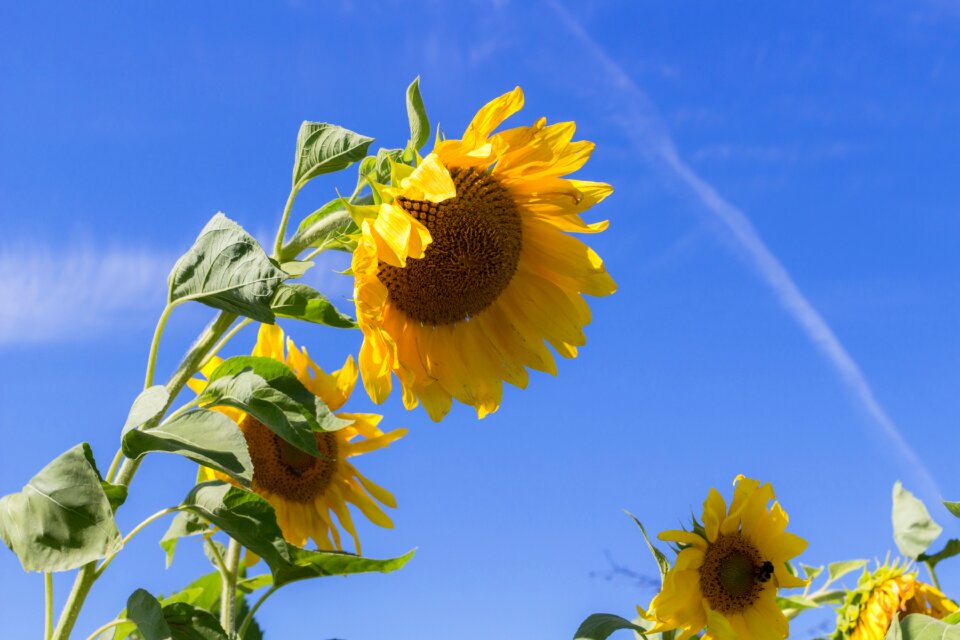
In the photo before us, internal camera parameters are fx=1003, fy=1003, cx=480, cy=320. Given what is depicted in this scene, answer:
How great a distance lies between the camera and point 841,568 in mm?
3033

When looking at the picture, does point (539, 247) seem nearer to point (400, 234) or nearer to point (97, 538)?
point (400, 234)

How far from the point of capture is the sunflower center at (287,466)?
285cm

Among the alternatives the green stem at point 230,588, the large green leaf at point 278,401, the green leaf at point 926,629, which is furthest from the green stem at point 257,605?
the green leaf at point 926,629

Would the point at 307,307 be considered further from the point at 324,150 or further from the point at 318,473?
the point at 318,473

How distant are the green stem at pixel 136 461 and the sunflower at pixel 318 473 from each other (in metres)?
0.92

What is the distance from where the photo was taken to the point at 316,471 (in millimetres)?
2889

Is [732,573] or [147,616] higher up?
[732,573]

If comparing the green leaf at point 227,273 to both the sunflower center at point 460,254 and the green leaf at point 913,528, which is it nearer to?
the sunflower center at point 460,254

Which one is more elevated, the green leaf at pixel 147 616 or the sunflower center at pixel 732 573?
the sunflower center at pixel 732 573

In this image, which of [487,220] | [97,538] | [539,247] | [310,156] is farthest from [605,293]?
[97,538]

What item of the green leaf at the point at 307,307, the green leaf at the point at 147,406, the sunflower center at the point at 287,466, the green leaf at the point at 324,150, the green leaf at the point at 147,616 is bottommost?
the green leaf at the point at 147,616

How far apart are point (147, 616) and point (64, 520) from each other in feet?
1.06

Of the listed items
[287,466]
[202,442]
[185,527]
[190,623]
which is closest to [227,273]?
[202,442]

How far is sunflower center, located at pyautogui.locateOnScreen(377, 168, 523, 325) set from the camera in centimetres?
214
